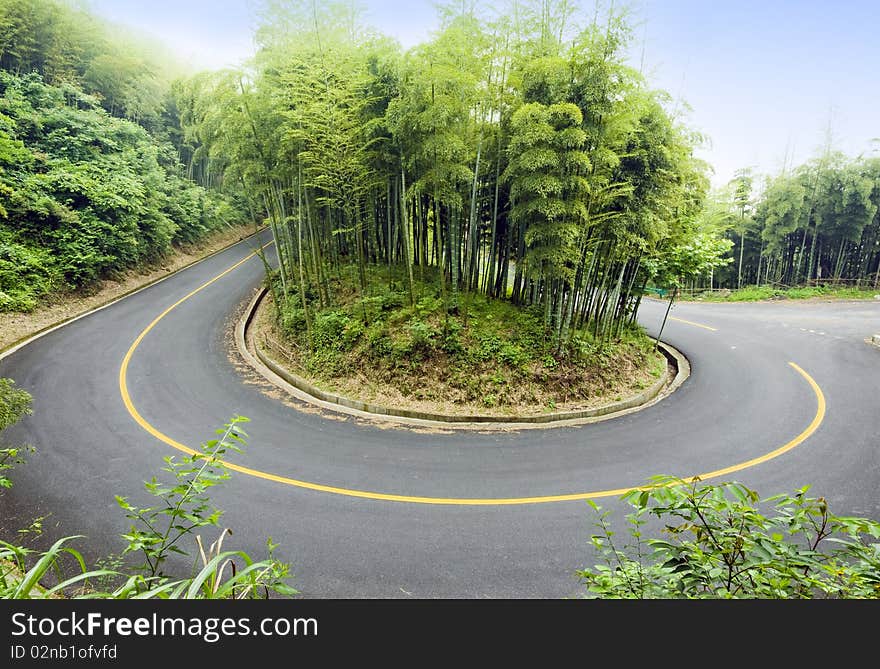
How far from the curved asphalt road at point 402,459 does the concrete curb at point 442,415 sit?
0.26 metres

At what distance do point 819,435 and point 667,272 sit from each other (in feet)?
11.8

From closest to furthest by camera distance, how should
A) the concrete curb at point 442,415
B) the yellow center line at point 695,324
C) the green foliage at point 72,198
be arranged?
the concrete curb at point 442,415 → the green foliage at point 72,198 → the yellow center line at point 695,324

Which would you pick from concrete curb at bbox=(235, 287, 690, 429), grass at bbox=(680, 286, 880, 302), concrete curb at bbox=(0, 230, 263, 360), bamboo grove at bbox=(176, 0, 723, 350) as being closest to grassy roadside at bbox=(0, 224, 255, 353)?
concrete curb at bbox=(0, 230, 263, 360)

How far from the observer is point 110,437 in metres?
5.11

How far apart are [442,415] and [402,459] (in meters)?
1.26

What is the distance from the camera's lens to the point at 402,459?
490 centimetres

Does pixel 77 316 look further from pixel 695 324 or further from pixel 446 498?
pixel 695 324

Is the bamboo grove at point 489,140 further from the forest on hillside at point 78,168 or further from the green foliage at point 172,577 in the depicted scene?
the green foliage at point 172,577

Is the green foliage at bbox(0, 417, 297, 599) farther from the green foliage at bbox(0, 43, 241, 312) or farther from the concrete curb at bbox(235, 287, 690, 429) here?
the green foliage at bbox(0, 43, 241, 312)

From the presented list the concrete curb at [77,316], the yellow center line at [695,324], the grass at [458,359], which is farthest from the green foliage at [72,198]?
the yellow center line at [695,324]

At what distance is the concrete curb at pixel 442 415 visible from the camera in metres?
5.99

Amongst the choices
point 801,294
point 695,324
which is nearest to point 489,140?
point 695,324
